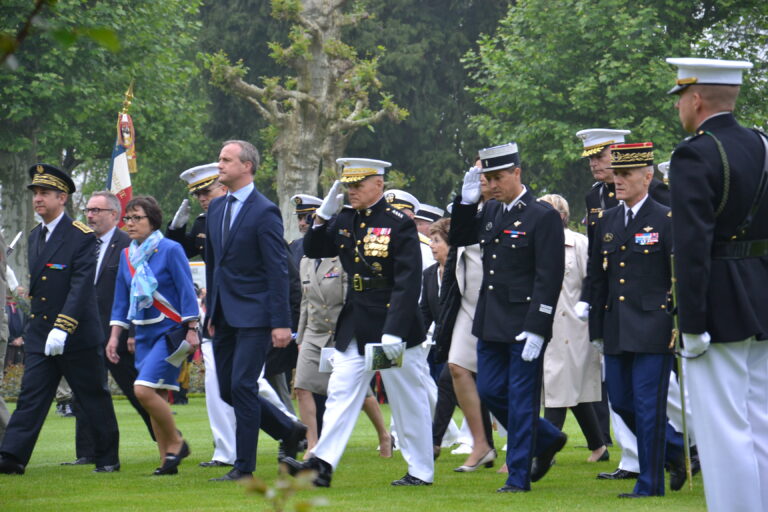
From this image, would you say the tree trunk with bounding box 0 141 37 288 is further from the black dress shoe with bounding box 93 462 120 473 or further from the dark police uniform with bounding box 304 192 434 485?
the dark police uniform with bounding box 304 192 434 485

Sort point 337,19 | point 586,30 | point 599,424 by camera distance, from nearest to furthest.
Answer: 1. point 599,424
2. point 337,19
3. point 586,30

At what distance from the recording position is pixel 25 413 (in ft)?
31.5

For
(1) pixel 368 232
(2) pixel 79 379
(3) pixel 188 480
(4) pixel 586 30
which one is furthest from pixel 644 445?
(4) pixel 586 30

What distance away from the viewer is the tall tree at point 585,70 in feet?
113

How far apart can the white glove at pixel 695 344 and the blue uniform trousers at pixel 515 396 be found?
8.35ft

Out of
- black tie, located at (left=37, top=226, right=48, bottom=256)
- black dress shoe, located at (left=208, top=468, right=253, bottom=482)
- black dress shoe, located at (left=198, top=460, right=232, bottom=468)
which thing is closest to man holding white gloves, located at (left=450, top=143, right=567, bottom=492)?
black dress shoe, located at (left=208, top=468, right=253, bottom=482)

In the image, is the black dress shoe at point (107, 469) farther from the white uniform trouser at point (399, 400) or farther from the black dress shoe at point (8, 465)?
the white uniform trouser at point (399, 400)

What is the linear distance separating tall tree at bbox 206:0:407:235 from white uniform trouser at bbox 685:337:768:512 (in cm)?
2152

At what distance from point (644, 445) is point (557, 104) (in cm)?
3005

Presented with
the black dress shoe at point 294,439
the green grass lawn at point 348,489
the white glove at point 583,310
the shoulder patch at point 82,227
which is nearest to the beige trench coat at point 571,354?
the green grass lawn at point 348,489

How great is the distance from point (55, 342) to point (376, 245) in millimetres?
2671

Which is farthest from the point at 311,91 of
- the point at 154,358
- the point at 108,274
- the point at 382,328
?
the point at 382,328

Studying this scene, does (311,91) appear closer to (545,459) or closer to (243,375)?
(243,375)

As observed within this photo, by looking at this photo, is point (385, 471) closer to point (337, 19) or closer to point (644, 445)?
point (644, 445)
